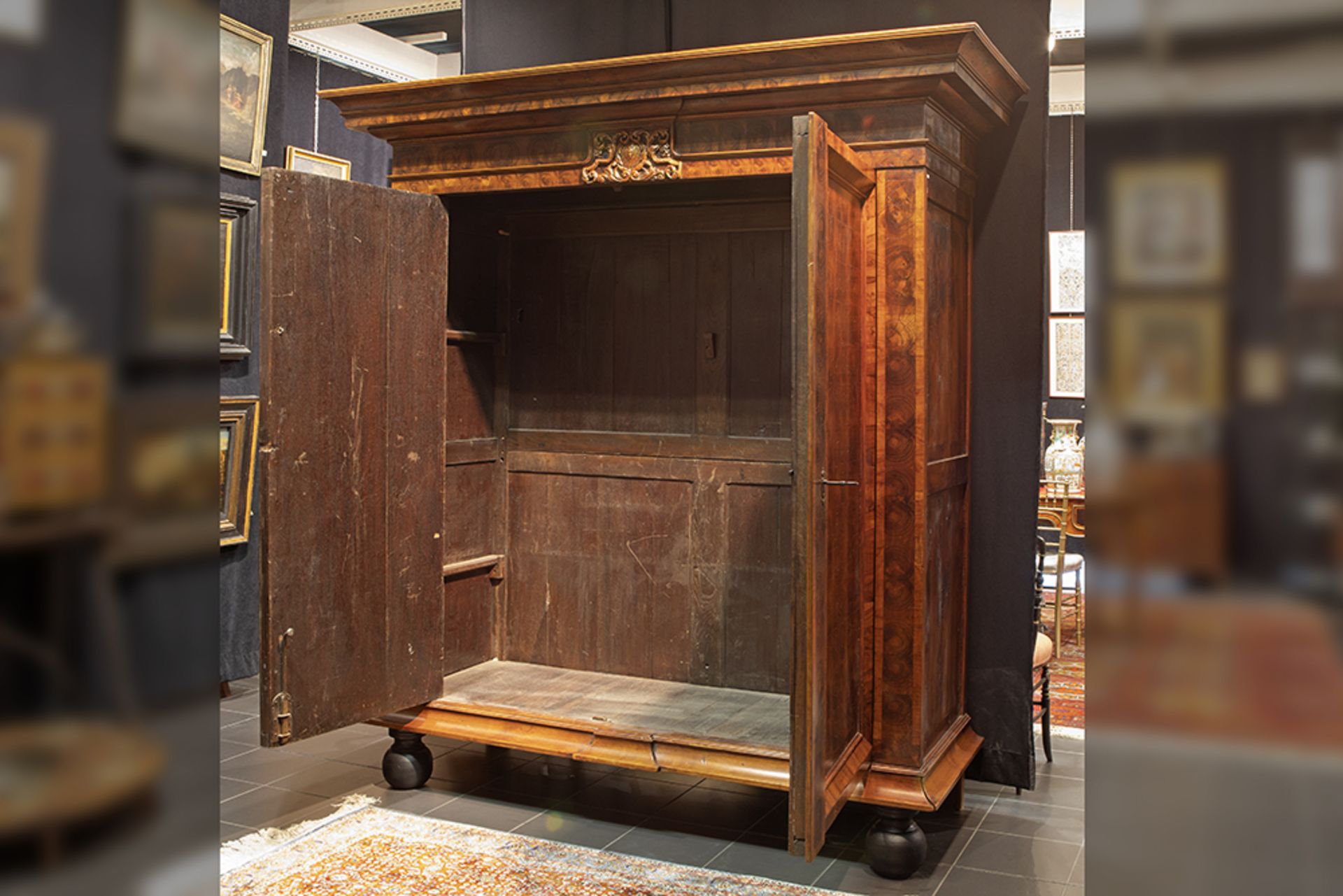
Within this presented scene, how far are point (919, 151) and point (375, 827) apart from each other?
2471mm

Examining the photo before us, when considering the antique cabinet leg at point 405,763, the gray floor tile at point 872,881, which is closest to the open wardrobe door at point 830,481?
the gray floor tile at point 872,881

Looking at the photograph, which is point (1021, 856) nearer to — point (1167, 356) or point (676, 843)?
point (676, 843)

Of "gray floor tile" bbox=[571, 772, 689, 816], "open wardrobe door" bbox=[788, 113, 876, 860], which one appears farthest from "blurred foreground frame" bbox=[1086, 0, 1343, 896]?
"gray floor tile" bbox=[571, 772, 689, 816]

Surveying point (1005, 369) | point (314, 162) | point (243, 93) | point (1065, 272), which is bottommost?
point (1005, 369)

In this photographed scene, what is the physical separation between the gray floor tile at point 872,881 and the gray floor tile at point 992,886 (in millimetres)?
33

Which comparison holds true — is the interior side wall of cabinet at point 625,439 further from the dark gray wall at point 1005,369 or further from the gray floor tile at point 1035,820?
the gray floor tile at point 1035,820

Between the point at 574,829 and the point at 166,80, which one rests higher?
the point at 166,80

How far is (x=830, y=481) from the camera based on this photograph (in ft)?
8.87

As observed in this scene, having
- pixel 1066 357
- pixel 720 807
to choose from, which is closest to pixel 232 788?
pixel 720 807

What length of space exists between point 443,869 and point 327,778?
941mm

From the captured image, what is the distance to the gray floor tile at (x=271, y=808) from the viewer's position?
3361 mm

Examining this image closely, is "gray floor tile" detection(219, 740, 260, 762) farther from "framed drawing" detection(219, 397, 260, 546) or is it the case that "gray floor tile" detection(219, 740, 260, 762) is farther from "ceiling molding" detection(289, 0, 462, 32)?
"ceiling molding" detection(289, 0, 462, 32)

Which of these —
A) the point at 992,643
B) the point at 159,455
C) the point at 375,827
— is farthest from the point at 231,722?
the point at 159,455

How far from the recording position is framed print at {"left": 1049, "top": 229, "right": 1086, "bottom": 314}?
26.3 feet
